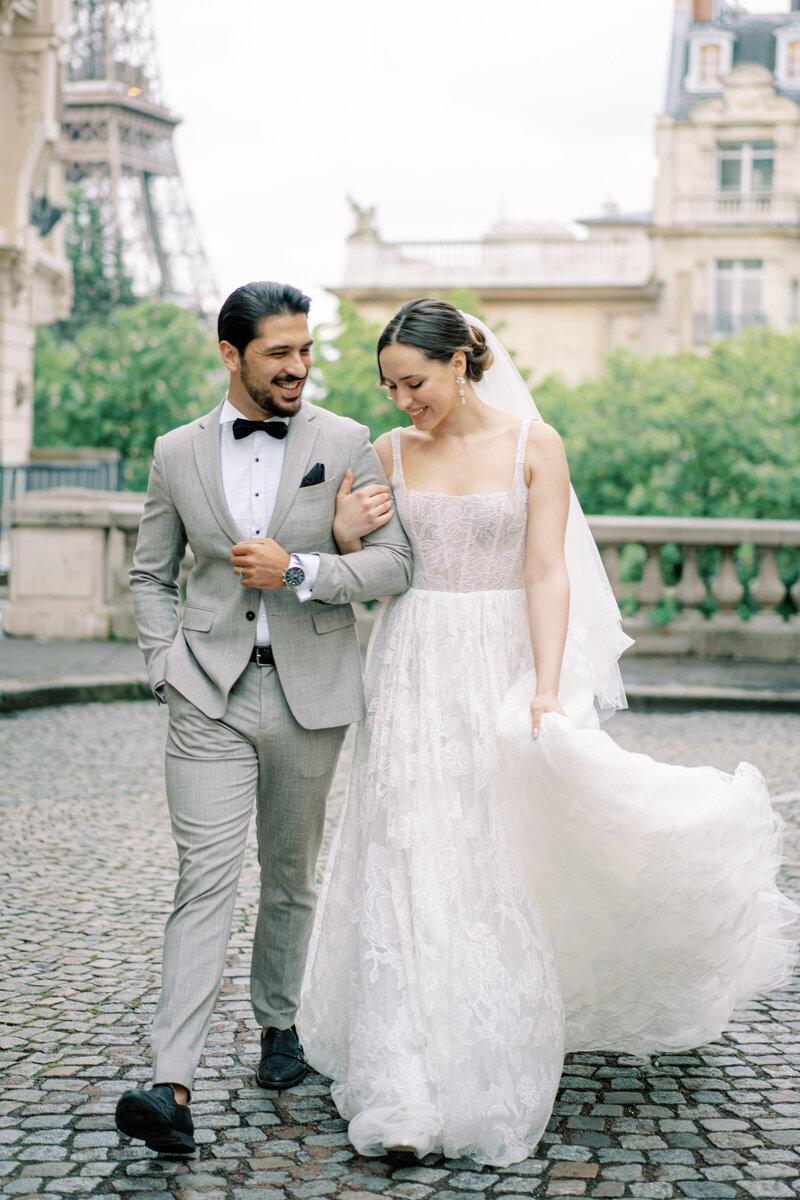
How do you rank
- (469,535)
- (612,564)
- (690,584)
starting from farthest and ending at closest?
(690,584) < (612,564) < (469,535)

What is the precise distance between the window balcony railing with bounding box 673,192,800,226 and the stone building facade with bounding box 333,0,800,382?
0.10ft

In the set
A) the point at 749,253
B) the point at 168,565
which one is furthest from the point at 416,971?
the point at 749,253

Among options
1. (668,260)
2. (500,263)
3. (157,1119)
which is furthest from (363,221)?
(157,1119)

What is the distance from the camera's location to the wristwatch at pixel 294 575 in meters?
3.33

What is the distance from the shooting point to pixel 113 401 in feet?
120

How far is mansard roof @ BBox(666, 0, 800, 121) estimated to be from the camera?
154 ft

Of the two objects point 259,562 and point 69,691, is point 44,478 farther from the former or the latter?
point 259,562

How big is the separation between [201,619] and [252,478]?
371 millimetres

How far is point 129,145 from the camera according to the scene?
54281 mm

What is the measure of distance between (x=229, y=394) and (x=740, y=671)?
8415 millimetres

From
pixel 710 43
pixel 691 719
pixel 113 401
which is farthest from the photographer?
pixel 710 43

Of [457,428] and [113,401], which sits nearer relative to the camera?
[457,428]

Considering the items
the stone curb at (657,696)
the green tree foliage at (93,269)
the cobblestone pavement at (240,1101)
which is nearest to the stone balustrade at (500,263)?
the green tree foliage at (93,269)

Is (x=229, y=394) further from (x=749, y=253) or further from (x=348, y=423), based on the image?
(x=749, y=253)
